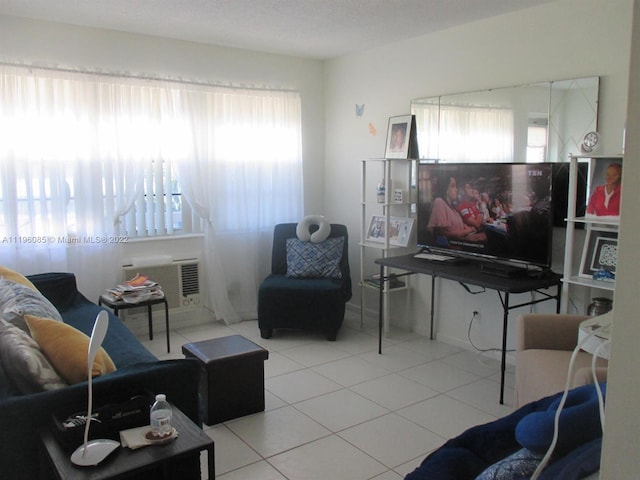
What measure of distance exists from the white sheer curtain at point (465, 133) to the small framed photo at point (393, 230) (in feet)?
1.95

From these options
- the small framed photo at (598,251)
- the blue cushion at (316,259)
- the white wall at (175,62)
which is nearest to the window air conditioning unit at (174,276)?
the white wall at (175,62)

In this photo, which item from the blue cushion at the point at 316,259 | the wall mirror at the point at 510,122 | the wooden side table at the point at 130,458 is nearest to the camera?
the wooden side table at the point at 130,458

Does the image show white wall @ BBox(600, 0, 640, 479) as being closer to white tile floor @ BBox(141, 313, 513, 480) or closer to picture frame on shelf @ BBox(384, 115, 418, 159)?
white tile floor @ BBox(141, 313, 513, 480)

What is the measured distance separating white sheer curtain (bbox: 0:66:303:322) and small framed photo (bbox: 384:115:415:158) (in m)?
1.02

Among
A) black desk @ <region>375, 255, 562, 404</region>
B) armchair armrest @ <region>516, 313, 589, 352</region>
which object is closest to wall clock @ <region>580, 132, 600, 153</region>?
black desk @ <region>375, 255, 562, 404</region>

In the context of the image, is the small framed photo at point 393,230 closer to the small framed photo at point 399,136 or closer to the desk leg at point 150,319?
the small framed photo at point 399,136

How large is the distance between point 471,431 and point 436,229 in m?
2.37

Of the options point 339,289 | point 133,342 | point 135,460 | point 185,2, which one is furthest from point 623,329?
point 339,289

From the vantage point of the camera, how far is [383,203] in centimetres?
453

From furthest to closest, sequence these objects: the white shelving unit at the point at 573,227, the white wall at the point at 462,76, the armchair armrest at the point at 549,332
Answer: the white wall at the point at 462,76 < the white shelving unit at the point at 573,227 < the armchair armrest at the point at 549,332

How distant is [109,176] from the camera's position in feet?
14.0

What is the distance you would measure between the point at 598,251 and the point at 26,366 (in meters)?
2.93

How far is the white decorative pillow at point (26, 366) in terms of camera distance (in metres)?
1.95

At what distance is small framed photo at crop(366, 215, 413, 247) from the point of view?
14.8ft
